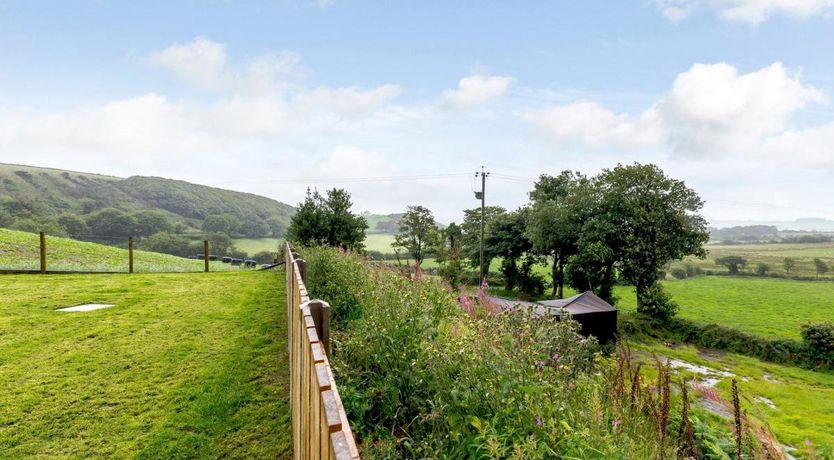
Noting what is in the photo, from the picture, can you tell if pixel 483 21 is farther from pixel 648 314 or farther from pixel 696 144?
pixel 696 144

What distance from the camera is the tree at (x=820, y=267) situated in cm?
3731

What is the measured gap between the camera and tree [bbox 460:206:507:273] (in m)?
32.8

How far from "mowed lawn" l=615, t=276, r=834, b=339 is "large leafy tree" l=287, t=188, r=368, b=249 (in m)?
17.2

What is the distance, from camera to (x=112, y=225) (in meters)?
53.3

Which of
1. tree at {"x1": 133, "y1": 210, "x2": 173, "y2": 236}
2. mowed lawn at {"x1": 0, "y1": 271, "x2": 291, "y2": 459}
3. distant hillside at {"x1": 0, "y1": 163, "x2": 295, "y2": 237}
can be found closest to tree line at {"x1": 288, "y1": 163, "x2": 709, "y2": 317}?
mowed lawn at {"x1": 0, "y1": 271, "x2": 291, "y2": 459}

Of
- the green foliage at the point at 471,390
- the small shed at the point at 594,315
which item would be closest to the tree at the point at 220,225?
the small shed at the point at 594,315

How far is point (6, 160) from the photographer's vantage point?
90375 mm

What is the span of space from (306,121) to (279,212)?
217ft

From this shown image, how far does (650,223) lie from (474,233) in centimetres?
1551

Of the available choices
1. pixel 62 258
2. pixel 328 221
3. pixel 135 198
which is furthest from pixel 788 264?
pixel 135 198

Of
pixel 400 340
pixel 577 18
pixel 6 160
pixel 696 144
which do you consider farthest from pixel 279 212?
pixel 400 340

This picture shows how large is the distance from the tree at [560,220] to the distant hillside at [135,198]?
48223 mm

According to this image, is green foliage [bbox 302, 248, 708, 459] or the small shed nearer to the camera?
green foliage [bbox 302, 248, 708, 459]

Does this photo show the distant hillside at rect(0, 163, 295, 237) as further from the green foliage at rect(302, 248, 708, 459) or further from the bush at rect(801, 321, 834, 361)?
the green foliage at rect(302, 248, 708, 459)
